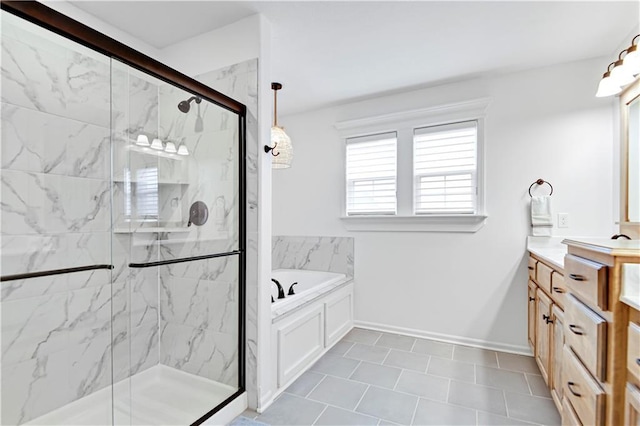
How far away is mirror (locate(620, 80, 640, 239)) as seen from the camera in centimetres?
218

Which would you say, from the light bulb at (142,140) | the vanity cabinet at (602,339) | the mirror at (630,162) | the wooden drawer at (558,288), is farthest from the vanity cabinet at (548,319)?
the light bulb at (142,140)

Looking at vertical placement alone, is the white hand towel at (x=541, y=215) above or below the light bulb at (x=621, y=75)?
below

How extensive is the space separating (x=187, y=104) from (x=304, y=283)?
7.33 ft

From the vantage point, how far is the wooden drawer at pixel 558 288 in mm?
1739

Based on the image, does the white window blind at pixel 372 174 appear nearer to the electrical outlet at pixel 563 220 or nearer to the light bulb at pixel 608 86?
the electrical outlet at pixel 563 220

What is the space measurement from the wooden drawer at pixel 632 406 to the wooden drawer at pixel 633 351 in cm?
4

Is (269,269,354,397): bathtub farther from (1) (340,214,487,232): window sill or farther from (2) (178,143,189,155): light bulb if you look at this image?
(2) (178,143,189,155): light bulb

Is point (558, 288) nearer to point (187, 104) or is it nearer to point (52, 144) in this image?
point (187, 104)

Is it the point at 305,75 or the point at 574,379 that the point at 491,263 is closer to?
the point at 574,379

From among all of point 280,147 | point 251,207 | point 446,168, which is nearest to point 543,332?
point 446,168

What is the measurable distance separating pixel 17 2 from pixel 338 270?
3.10 m

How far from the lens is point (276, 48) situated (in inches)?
96.0

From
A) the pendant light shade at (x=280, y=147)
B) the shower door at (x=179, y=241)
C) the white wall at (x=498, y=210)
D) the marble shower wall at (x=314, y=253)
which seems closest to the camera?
the shower door at (x=179, y=241)

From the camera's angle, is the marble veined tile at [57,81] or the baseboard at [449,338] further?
the baseboard at [449,338]
